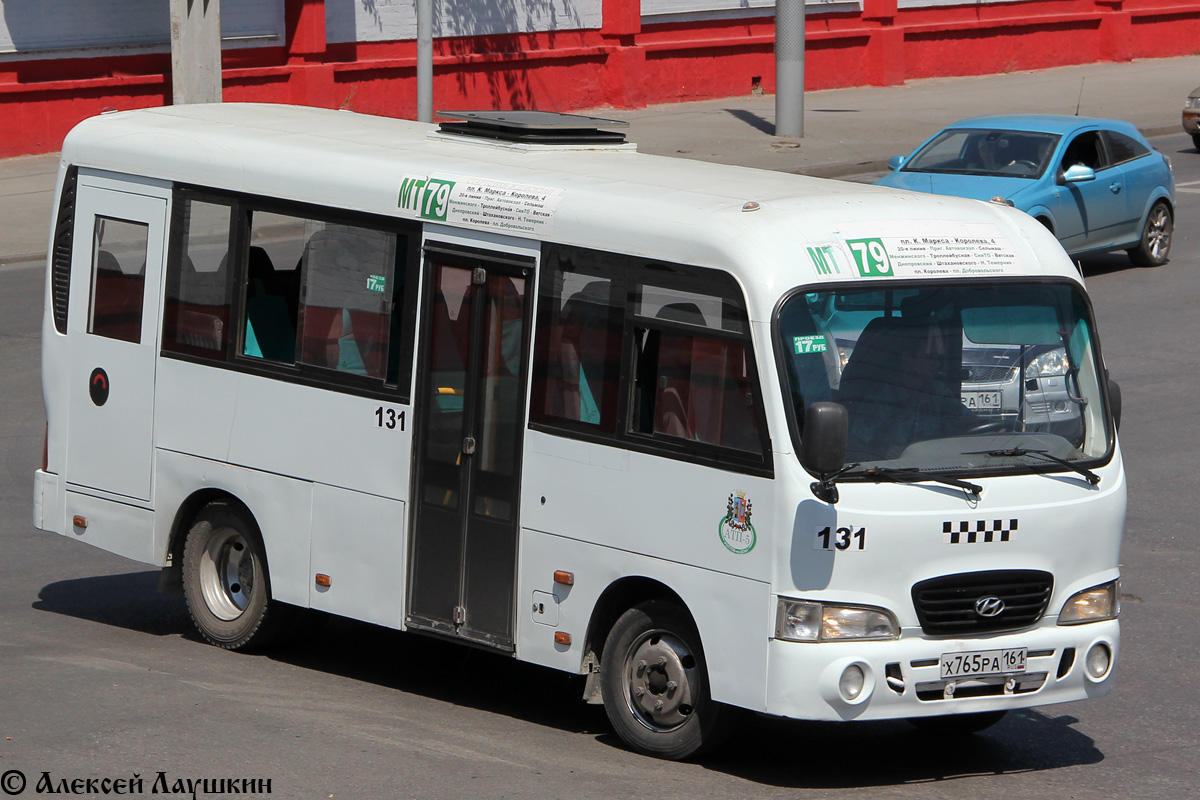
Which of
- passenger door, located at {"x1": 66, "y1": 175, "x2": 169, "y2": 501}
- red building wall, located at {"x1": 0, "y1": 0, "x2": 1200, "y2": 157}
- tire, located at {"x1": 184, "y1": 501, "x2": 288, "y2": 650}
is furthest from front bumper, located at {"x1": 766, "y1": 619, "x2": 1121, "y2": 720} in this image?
red building wall, located at {"x1": 0, "y1": 0, "x2": 1200, "y2": 157}

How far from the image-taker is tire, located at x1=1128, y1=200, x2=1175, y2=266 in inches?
784

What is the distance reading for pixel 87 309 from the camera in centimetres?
986

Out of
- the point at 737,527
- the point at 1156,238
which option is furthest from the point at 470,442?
the point at 1156,238

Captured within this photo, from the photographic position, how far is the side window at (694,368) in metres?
7.21

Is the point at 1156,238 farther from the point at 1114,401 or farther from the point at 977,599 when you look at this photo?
the point at 977,599

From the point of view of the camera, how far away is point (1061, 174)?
1834 cm

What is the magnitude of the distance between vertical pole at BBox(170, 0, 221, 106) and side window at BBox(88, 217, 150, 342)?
1590 centimetres

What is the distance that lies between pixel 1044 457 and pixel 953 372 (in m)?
0.52

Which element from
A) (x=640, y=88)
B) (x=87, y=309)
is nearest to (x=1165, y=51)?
(x=640, y=88)

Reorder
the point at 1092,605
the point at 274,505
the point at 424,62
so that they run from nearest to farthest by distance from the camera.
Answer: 1. the point at 1092,605
2. the point at 274,505
3. the point at 424,62

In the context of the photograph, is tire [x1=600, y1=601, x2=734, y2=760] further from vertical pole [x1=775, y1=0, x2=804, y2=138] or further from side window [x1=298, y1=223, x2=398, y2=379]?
vertical pole [x1=775, y1=0, x2=804, y2=138]

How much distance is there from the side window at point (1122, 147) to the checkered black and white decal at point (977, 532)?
43.3 ft

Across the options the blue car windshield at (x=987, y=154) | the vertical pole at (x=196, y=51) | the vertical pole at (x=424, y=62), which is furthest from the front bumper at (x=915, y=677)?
the vertical pole at (x=196, y=51)

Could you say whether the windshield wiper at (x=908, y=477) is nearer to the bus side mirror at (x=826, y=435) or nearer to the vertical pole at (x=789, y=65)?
the bus side mirror at (x=826, y=435)
